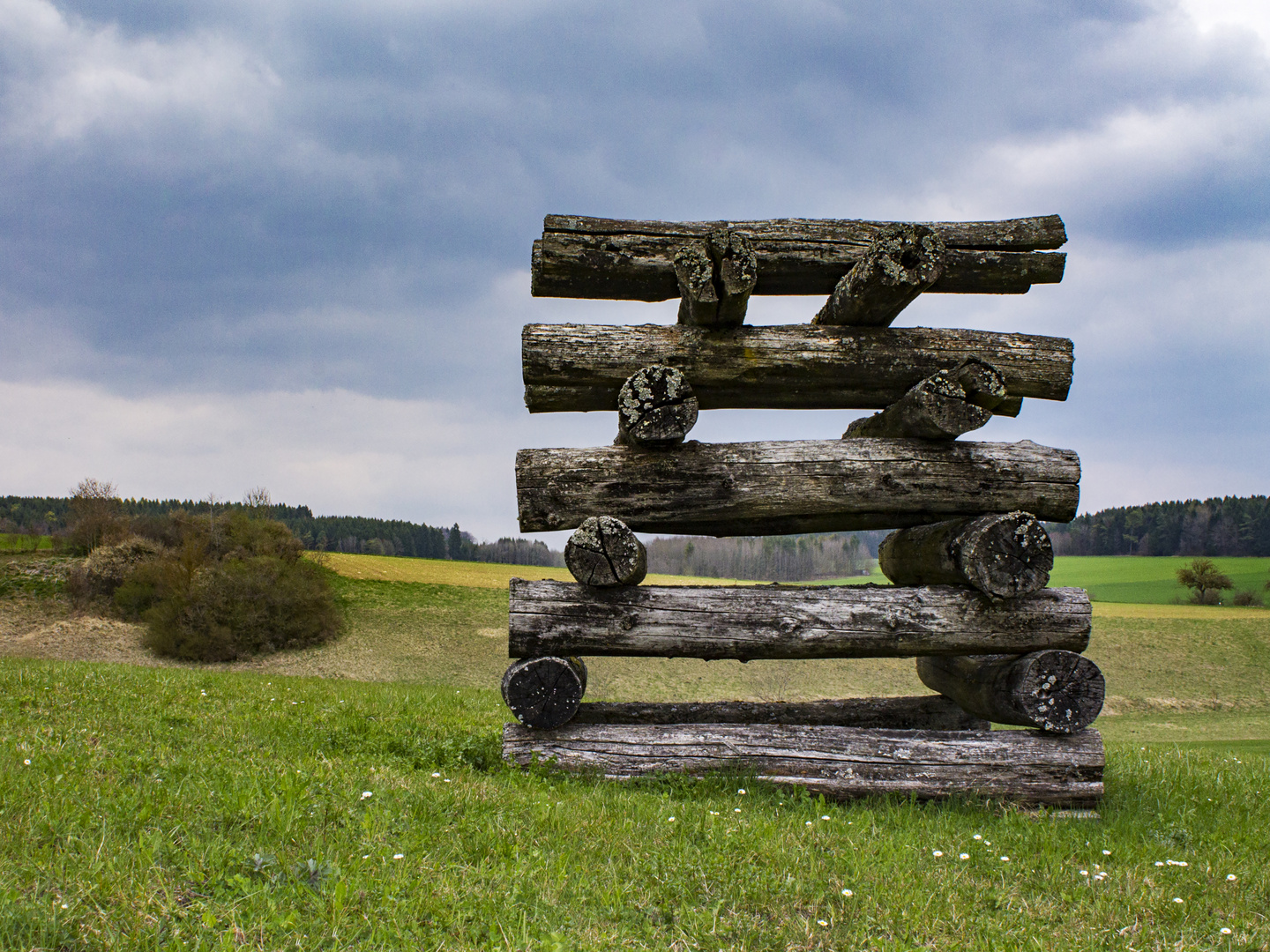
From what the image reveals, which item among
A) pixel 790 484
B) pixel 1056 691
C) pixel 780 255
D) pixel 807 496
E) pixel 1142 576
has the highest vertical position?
pixel 780 255

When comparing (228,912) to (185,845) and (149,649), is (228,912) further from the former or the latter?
(149,649)

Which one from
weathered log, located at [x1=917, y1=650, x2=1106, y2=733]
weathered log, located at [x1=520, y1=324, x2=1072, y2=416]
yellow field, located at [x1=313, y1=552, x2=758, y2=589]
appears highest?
weathered log, located at [x1=520, y1=324, x2=1072, y2=416]

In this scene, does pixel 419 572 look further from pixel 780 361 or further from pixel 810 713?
pixel 780 361

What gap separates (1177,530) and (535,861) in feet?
273

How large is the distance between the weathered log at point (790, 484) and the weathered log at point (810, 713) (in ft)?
6.07

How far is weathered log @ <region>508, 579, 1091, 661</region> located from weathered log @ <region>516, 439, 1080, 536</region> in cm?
65

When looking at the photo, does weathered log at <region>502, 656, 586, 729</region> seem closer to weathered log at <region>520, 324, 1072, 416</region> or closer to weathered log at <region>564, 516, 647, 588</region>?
weathered log at <region>564, 516, 647, 588</region>

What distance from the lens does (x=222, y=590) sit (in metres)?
26.0

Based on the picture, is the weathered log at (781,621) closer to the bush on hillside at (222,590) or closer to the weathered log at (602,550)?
the weathered log at (602,550)

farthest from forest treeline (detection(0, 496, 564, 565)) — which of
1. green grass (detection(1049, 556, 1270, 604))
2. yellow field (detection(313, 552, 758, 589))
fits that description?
green grass (detection(1049, 556, 1270, 604))

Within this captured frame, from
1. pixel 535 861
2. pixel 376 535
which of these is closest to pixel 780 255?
pixel 535 861

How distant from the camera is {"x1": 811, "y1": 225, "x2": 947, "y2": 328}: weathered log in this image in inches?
234

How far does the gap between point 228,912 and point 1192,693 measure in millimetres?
34537

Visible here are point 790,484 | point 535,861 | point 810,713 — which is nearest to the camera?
point 535,861
